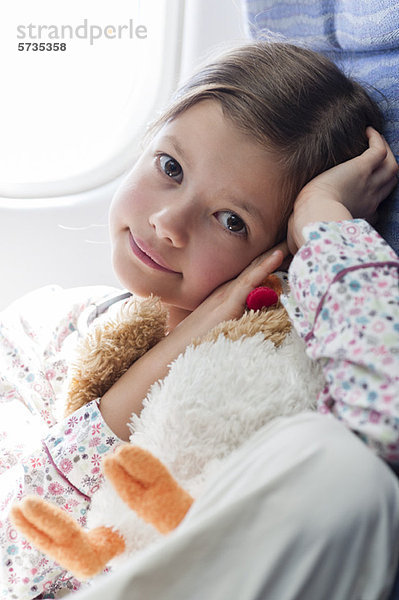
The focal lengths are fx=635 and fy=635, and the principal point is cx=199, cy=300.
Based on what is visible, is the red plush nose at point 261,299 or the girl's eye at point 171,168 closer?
the red plush nose at point 261,299

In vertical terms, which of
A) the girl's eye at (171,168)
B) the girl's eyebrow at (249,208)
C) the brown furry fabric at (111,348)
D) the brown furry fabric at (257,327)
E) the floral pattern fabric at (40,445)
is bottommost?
the floral pattern fabric at (40,445)

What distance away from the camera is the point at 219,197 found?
2.94ft

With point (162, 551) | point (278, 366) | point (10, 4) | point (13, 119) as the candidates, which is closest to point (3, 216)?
point (13, 119)

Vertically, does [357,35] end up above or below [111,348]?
above

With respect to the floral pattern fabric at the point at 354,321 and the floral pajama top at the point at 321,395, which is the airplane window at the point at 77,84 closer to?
the floral pajama top at the point at 321,395

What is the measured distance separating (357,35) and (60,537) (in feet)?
2.88

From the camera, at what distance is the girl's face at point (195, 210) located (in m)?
0.90

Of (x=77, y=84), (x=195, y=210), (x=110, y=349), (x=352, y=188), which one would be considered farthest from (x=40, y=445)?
(x=77, y=84)

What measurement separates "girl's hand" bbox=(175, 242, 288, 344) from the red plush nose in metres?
0.03

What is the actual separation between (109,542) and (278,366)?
0.25 m

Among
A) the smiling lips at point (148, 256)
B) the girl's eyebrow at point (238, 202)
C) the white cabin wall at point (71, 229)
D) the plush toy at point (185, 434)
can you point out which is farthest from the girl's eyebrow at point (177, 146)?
the white cabin wall at point (71, 229)

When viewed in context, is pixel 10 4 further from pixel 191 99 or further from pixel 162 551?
pixel 162 551

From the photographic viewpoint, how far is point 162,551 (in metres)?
0.45

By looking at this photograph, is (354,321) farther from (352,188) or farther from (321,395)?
(352,188)
